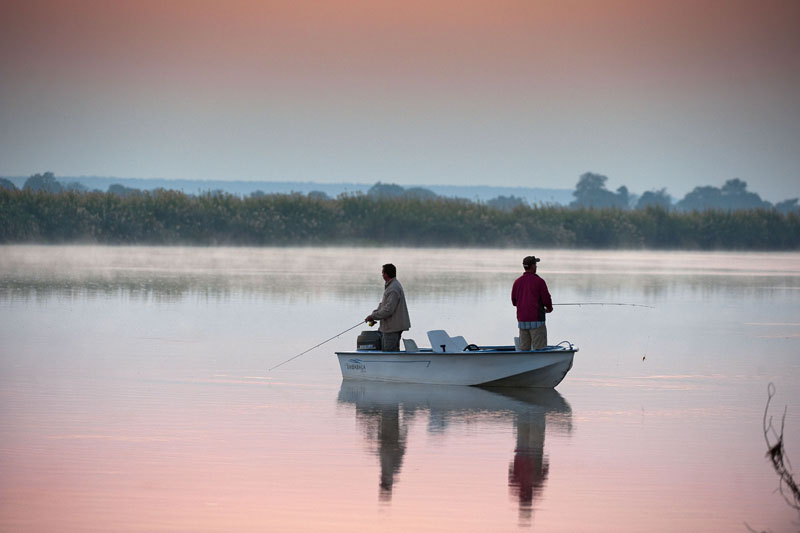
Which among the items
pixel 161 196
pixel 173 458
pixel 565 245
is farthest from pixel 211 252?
pixel 173 458

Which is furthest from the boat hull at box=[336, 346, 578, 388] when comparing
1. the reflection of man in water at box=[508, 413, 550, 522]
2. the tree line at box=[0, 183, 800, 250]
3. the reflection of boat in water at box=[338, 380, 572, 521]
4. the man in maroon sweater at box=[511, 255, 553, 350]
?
the tree line at box=[0, 183, 800, 250]

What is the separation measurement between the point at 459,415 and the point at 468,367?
2062mm

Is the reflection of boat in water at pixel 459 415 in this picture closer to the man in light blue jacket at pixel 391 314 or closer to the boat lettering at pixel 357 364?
the boat lettering at pixel 357 364

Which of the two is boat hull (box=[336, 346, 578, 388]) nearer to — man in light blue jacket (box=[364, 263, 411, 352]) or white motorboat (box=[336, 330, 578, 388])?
white motorboat (box=[336, 330, 578, 388])

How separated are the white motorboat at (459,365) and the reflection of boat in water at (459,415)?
11 centimetres

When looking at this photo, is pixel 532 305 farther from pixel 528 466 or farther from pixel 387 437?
A: pixel 528 466

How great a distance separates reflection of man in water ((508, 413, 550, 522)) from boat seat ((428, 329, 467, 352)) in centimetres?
280

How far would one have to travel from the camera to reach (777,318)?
2897 cm

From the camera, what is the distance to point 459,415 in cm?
1399

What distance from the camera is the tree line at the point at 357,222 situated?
66750mm

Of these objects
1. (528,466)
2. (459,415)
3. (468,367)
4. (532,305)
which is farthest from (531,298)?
(528,466)

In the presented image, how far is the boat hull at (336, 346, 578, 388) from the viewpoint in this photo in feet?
51.7

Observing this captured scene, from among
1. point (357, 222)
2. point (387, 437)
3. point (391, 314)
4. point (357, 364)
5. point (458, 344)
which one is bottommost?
point (387, 437)

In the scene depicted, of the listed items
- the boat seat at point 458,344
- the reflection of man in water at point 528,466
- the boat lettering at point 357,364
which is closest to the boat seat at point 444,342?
the boat seat at point 458,344
